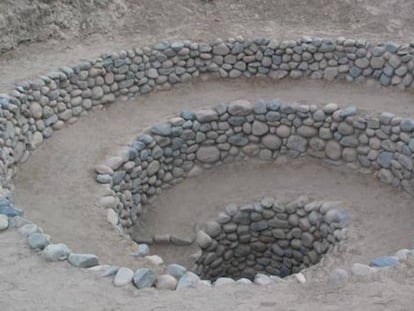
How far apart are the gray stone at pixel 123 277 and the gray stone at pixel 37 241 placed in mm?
823

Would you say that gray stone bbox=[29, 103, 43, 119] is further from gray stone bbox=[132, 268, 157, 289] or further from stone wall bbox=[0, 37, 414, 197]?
gray stone bbox=[132, 268, 157, 289]

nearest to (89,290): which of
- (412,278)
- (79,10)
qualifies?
(412,278)

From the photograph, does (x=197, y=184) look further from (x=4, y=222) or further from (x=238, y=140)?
(x=4, y=222)

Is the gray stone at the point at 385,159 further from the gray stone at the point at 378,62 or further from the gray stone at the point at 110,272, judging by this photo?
the gray stone at the point at 110,272

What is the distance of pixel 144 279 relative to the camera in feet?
17.7

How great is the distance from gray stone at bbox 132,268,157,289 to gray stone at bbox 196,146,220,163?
4969 millimetres

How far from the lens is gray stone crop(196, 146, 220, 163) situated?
10289 mm

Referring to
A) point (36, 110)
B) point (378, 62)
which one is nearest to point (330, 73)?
point (378, 62)

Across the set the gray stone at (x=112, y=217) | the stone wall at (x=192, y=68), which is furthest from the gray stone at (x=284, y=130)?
the gray stone at (x=112, y=217)

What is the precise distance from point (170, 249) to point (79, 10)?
4.54 metres

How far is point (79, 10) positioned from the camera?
36.9ft

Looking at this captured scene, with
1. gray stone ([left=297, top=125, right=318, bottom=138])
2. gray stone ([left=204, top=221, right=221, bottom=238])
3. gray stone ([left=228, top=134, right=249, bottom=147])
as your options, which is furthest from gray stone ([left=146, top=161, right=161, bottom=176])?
gray stone ([left=297, top=125, right=318, bottom=138])

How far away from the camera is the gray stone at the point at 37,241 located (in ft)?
19.3

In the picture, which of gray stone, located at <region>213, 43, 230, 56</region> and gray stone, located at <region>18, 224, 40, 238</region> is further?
gray stone, located at <region>213, 43, 230, 56</region>
